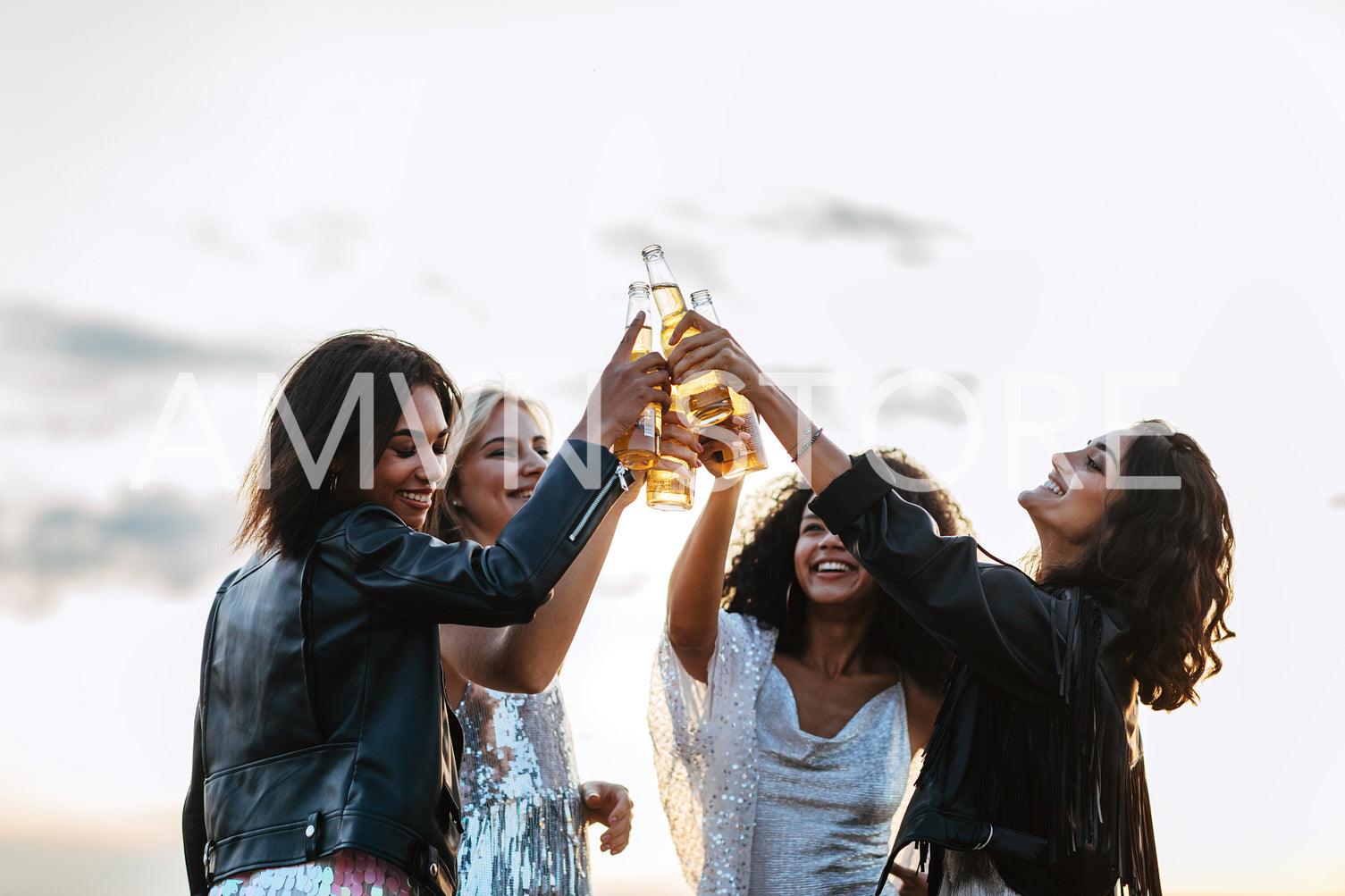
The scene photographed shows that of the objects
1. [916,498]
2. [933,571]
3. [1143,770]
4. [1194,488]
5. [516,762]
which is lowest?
[1143,770]

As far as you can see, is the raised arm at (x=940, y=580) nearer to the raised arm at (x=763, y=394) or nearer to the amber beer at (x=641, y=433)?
the raised arm at (x=763, y=394)

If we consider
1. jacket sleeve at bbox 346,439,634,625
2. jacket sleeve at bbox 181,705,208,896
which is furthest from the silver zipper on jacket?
jacket sleeve at bbox 181,705,208,896

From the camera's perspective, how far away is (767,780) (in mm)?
3334

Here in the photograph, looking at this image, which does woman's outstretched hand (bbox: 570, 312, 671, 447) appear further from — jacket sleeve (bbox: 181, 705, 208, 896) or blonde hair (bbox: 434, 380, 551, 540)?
blonde hair (bbox: 434, 380, 551, 540)

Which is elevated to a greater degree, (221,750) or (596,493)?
(596,493)

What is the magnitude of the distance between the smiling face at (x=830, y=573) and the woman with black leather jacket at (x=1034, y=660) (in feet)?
2.63

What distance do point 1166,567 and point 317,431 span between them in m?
1.88

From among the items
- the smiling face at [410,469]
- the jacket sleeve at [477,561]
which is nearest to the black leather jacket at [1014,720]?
the jacket sleeve at [477,561]

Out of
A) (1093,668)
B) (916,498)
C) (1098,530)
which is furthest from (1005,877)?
(916,498)

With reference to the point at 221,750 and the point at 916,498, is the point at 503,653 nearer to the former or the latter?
the point at 221,750

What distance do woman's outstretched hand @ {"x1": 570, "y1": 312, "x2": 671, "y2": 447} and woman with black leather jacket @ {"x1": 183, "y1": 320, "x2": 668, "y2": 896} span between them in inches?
0.6

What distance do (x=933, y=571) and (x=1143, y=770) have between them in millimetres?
783

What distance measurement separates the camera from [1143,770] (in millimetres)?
2760

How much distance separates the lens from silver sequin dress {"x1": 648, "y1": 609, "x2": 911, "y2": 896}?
3264 mm
